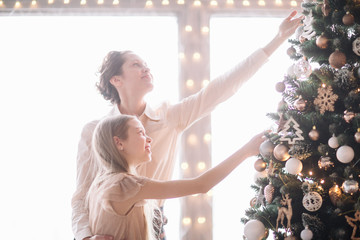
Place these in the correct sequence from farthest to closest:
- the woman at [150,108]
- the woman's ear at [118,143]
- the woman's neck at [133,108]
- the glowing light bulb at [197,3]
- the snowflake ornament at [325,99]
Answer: the glowing light bulb at [197,3], the woman's neck at [133,108], the woman at [150,108], the woman's ear at [118,143], the snowflake ornament at [325,99]

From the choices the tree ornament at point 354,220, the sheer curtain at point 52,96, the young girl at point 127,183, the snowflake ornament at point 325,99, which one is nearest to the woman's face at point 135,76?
the young girl at point 127,183

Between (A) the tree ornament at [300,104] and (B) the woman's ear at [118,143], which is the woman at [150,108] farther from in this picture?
(A) the tree ornament at [300,104]

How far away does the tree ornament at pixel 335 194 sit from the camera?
141 centimetres

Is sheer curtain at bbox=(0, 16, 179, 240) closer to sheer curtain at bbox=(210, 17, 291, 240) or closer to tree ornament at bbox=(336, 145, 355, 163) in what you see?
sheer curtain at bbox=(210, 17, 291, 240)

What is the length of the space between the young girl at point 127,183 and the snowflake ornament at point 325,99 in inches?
11.7

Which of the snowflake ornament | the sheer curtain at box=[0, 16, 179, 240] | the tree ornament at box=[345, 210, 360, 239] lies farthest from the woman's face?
the tree ornament at box=[345, 210, 360, 239]

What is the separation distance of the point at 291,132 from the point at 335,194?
28cm

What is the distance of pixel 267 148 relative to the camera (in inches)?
60.8

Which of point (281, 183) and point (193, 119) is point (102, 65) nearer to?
point (193, 119)

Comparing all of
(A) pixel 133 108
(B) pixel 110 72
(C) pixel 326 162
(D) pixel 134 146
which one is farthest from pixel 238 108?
(C) pixel 326 162

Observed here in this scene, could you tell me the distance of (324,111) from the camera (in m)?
1.46

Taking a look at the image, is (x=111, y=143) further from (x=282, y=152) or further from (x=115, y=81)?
(x=282, y=152)

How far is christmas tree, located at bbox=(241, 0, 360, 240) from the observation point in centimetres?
140

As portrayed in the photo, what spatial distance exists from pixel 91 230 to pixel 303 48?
1.22m
